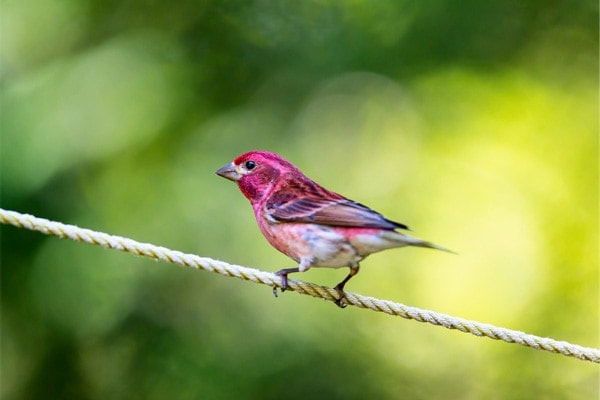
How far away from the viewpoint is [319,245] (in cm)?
379

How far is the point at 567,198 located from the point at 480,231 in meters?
0.73

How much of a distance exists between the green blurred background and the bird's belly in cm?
224

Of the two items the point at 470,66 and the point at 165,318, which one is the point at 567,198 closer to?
the point at 470,66

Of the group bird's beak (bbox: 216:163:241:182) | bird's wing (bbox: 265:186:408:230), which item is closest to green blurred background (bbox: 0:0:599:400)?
bird's beak (bbox: 216:163:241:182)

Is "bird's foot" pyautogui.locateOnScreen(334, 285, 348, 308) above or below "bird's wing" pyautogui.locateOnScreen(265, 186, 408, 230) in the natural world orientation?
below

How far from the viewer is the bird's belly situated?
3.75 meters

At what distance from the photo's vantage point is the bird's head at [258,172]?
4297mm

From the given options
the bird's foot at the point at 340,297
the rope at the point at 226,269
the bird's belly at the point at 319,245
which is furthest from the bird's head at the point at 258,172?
the rope at the point at 226,269

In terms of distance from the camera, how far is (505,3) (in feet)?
23.4

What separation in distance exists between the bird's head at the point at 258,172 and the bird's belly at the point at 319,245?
423mm

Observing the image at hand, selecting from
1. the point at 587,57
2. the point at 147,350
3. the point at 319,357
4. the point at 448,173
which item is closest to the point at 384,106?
the point at 448,173

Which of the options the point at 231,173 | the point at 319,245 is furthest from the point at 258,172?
the point at 319,245

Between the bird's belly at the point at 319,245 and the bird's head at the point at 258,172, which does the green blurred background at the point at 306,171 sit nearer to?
the bird's head at the point at 258,172

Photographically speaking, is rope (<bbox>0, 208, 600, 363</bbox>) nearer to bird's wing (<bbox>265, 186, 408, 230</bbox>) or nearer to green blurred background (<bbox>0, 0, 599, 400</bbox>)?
bird's wing (<bbox>265, 186, 408, 230</bbox>)
